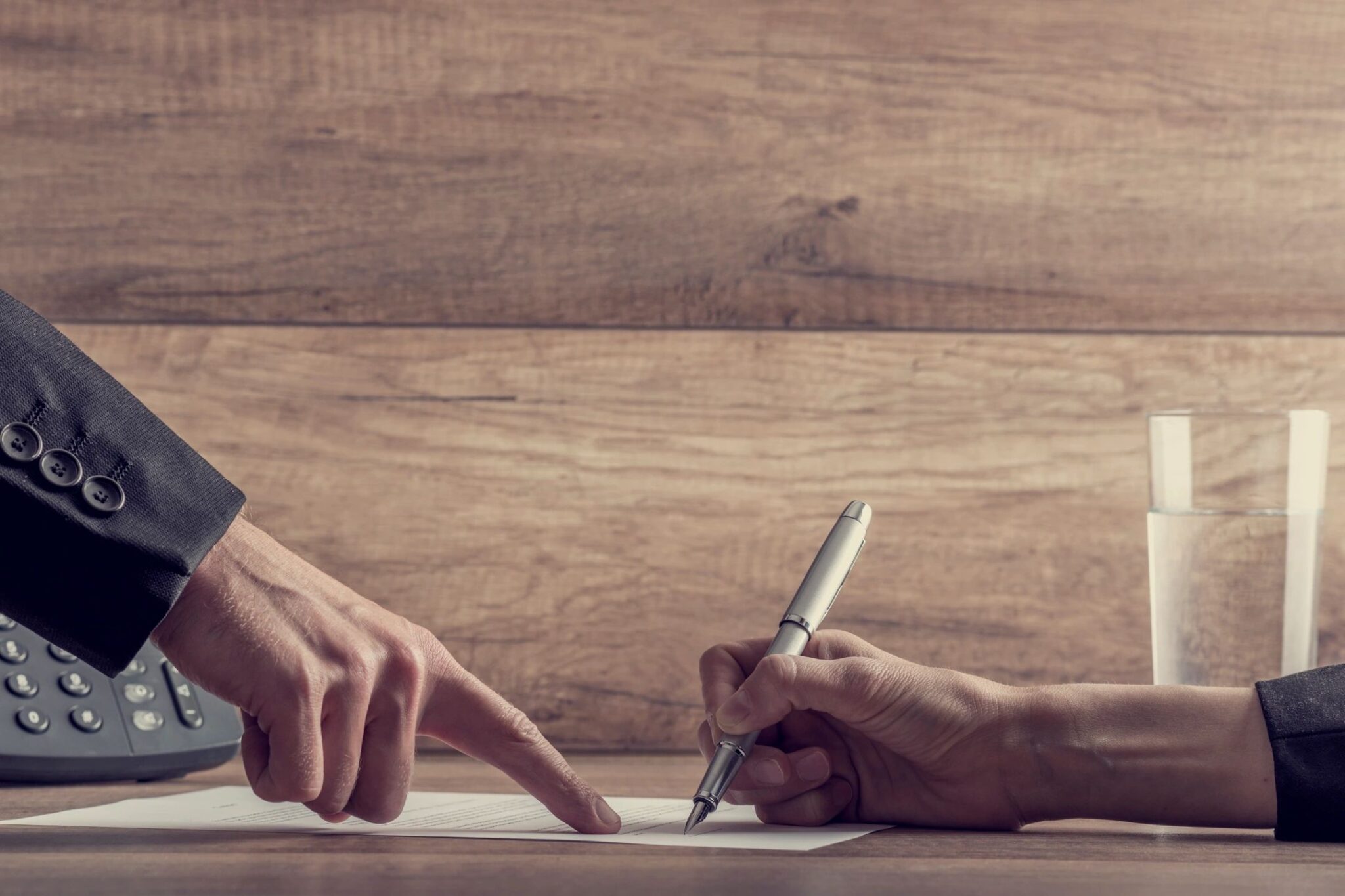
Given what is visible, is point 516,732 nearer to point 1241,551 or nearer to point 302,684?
point 302,684

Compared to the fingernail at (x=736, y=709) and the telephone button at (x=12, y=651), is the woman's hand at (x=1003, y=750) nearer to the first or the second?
the fingernail at (x=736, y=709)

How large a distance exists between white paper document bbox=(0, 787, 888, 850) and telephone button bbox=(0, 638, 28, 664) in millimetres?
135

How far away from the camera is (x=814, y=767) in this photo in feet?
1.98

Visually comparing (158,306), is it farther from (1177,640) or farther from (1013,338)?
(1177,640)

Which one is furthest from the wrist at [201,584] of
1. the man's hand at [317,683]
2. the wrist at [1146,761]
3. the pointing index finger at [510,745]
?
the wrist at [1146,761]

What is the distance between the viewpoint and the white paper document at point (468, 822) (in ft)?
1.73

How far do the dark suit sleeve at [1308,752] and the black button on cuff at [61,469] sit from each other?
1.73 feet

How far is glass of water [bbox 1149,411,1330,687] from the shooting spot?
2.56 ft

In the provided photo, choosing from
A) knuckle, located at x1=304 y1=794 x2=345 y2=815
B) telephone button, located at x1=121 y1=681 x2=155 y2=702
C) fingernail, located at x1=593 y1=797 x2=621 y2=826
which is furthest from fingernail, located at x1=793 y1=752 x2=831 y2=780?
telephone button, located at x1=121 y1=681 x2=155 y2=702

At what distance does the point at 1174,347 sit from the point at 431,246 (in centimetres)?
56

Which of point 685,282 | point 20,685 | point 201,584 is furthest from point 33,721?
point 685,282

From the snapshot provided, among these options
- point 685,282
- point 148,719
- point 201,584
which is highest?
point 685,282

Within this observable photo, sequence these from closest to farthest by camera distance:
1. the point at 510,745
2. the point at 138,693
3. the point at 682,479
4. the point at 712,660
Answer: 1. the point at 510,745
2. the point at 712,660
3. the point at 138,693
4. the point at 682,479

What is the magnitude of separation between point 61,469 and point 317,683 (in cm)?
13
